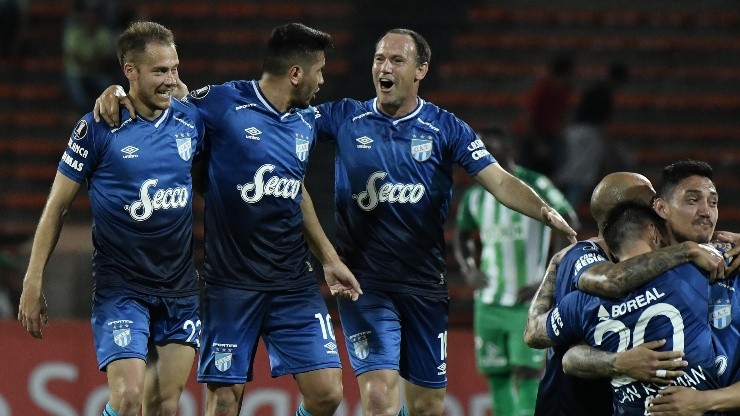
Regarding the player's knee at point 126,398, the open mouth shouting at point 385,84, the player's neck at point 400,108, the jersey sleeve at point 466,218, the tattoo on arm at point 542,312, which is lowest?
the player's knee at point 126,398

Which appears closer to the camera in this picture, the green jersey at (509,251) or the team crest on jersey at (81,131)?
the team crest on jersey at (81,131)

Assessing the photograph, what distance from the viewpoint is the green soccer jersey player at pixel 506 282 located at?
8.42 meters

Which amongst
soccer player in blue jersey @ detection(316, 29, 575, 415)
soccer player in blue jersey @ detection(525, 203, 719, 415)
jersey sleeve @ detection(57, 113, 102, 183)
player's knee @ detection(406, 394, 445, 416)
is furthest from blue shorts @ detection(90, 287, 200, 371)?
soccer player in blue jersey @ detection(525, 203, 719, 415)

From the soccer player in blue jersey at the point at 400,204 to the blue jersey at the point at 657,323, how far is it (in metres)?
1.36

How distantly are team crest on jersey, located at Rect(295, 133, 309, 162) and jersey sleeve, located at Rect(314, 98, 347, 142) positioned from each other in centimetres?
25

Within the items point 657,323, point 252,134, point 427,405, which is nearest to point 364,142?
point 252,134

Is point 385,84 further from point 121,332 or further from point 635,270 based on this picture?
point 635,270

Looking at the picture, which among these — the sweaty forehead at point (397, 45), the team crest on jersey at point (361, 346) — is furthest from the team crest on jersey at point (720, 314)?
the sweaty forehead at point (397, 45)

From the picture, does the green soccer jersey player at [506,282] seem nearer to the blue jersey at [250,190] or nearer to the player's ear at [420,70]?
the player's ear at [420,70]

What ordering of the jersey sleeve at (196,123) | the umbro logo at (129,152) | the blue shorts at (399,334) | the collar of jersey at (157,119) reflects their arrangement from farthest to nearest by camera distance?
the blue shorts at (399,334)
the jersey sleeve at (196,123)
the collar of jersey at (157,119)
the umbro logo at (129,152)

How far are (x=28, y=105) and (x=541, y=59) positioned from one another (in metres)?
5.64

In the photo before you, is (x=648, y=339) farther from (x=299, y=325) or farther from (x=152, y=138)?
(x=152, y=138)

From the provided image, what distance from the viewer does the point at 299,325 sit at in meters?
6.27

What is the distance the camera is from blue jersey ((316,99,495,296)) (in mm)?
6512
